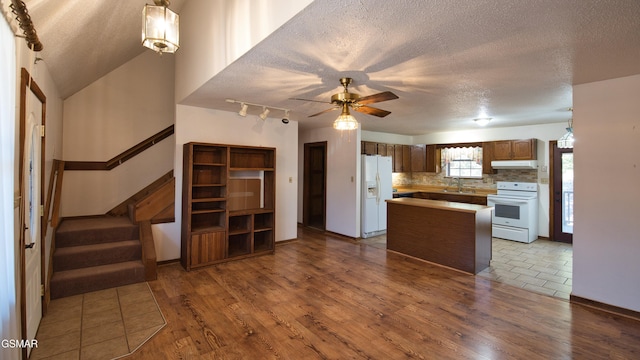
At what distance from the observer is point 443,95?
3.63 meters

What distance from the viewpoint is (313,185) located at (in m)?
7.04

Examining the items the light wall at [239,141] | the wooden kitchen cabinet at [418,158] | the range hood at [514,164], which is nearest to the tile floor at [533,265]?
the range hood at [514,164]

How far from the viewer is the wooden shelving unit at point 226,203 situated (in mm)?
4102

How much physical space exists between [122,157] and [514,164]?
24.0ft

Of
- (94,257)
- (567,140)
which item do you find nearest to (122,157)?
(94,257)

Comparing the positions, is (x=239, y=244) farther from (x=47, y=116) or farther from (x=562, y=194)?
(x=562, y=194)

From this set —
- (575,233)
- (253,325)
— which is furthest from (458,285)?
(253,325)

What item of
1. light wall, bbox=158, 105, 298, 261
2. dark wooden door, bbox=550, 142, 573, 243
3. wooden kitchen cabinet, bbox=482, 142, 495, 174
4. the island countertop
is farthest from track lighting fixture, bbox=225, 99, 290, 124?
dark wooden door, bbox=550, 142, 573, 243

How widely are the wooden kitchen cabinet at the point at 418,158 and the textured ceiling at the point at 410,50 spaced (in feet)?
10.7

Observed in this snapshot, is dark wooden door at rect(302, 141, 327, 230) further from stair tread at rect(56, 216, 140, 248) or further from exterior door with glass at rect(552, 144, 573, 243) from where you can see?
exterior door with glass at rect(552, 144, 573, 243)

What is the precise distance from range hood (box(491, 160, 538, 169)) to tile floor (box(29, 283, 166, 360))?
641 cm

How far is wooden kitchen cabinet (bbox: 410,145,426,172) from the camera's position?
24.7 feet

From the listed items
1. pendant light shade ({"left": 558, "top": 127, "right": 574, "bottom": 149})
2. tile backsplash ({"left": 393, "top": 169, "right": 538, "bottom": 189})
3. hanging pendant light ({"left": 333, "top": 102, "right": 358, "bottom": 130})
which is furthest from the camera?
tile backsplash ({"left": 393, "top": 169, "right": 538, "bottom": 189})

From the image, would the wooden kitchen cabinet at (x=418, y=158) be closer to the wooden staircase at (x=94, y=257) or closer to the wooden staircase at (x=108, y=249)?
the wooden staircase at (x=108, y=249)
